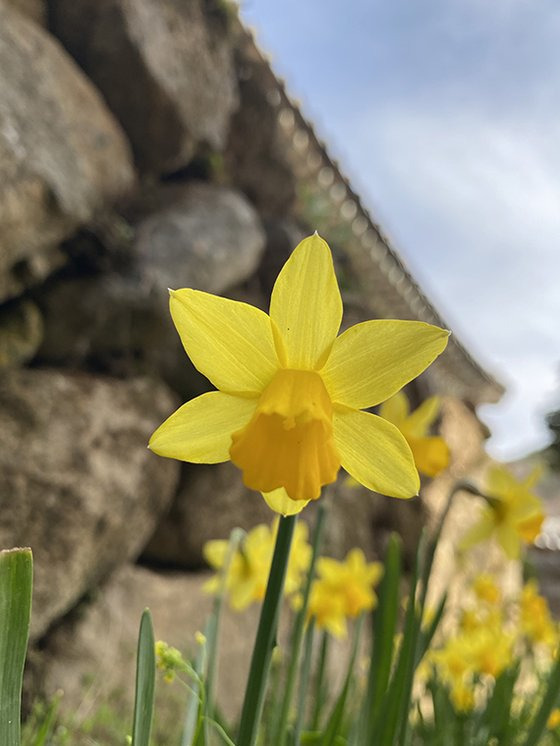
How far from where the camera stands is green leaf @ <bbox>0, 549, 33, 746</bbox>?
1.17 ft

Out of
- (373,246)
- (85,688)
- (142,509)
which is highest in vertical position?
(373,246)

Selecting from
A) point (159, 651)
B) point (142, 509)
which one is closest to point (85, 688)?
point (142, 509)

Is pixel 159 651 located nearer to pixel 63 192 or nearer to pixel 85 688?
pixel 85 688

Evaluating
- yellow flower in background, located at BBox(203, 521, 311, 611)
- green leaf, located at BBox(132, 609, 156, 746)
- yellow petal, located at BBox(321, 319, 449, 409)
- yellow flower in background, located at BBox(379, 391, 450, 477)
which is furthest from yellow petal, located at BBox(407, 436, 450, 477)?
green leaf, located at BBox(132, 609, 156, 746)

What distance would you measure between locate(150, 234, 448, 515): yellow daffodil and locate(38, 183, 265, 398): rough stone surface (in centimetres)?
211

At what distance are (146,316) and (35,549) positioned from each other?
1.06 m

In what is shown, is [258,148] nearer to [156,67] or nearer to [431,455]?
[156,67]

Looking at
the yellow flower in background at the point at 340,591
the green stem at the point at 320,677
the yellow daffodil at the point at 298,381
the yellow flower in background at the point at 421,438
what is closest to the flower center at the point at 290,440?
the yellow daffodil at the point at 298,381

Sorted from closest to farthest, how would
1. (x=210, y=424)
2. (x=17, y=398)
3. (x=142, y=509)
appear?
(x=210, y=424) → (x=17, y=398) → (x=142, y=509)

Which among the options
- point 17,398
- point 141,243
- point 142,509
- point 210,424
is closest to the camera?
point 210,424

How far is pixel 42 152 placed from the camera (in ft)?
7.28

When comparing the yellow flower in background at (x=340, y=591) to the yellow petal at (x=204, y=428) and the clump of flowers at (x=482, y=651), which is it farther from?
the yellow petal at (x=204, y=428)

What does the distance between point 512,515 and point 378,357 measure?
0.68m

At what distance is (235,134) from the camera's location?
3803mm
